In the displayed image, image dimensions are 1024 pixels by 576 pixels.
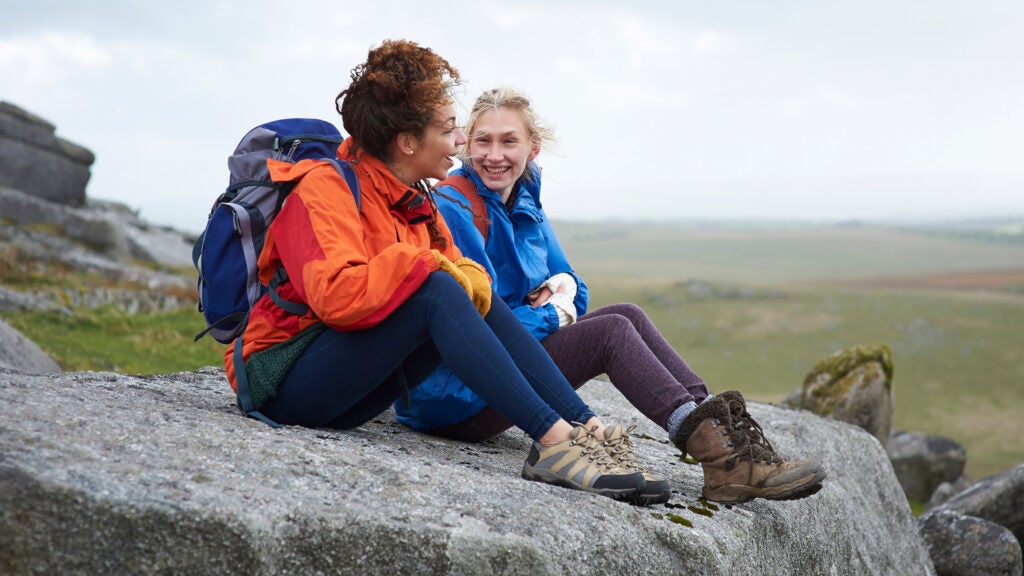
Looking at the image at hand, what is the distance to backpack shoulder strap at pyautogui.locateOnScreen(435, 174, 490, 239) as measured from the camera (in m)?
5.89

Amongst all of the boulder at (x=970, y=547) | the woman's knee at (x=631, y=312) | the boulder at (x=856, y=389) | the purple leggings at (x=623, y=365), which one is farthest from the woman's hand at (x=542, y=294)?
the boulder at (x=856, y=389)

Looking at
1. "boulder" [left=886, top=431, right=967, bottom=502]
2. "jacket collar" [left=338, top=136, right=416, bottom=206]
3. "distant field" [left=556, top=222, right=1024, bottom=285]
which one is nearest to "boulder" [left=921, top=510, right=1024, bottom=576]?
"boulder" [left=886, top=431, right=967, bottom=502]

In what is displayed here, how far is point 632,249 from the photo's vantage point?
152 meters

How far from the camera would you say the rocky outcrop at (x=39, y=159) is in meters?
26.3

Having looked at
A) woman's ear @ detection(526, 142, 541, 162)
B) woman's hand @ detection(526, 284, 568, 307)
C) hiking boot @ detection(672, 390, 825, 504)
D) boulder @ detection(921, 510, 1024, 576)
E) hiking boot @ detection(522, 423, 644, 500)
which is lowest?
boulder @ detection(921, 510, 1024, 576)

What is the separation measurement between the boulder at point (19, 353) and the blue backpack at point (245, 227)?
4.28 meters

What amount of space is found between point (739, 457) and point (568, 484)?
3.39ft

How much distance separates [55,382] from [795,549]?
461cm

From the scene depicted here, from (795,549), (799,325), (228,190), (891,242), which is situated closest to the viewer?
(228,190)

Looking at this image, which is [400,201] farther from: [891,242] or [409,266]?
[891,242]

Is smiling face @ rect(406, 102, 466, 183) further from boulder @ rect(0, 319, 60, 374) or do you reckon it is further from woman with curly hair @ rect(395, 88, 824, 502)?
boulder @ rect(0, 319, 60, 374)

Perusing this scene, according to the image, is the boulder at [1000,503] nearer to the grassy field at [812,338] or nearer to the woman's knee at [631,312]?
the woman's knee at [631,312]

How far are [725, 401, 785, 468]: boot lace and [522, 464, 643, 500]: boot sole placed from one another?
2.10 feet

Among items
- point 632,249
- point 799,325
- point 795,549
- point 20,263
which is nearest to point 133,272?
point 20,263
